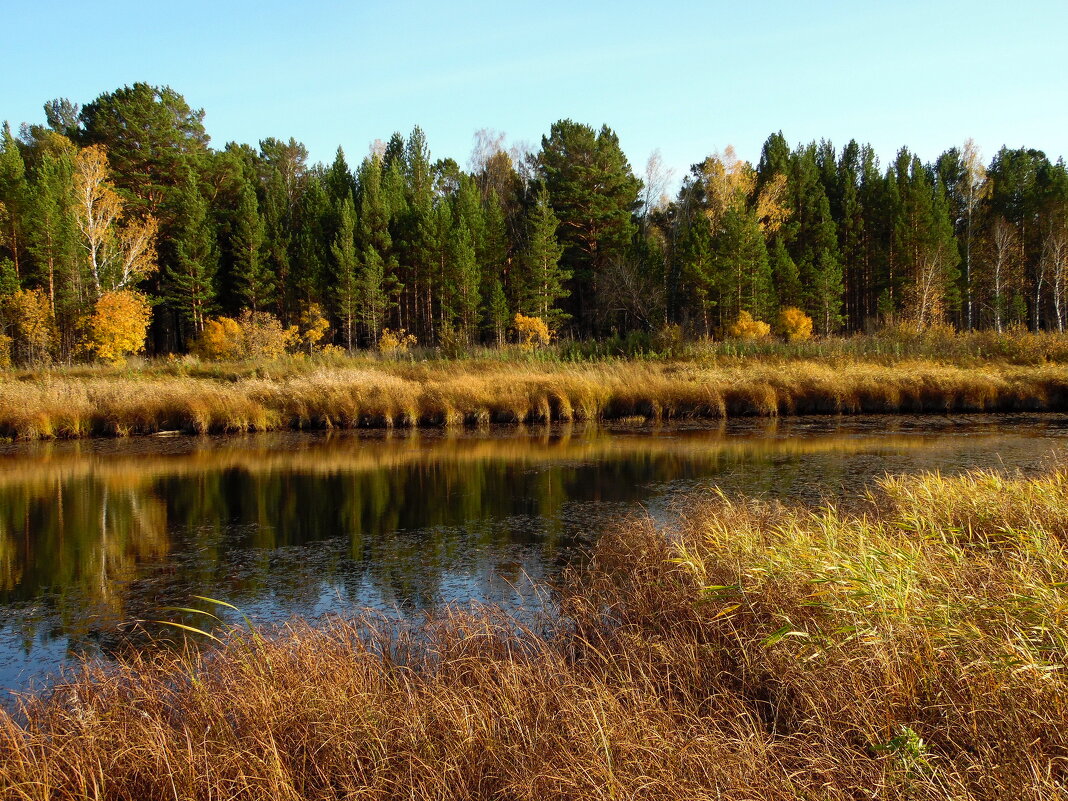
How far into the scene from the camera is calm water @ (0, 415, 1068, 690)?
707 cm

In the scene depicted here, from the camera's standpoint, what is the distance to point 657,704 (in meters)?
3.78

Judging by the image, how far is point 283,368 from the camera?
27.0 metres

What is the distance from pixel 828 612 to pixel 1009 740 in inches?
45.3

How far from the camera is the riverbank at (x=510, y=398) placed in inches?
790

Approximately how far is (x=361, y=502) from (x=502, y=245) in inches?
1473

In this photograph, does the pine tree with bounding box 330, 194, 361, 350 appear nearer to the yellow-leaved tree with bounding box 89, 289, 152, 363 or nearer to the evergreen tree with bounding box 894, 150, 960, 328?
the yellow-leaved tree with bounding box 89, 289, 152, 363

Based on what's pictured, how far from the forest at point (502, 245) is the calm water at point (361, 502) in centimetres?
2095

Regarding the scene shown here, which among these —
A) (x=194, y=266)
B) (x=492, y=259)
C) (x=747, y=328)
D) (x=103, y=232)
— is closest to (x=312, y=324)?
(x=194, y=266)

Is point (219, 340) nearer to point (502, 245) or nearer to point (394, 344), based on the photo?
point (394, 344)

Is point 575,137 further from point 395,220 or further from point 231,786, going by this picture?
point 231,786

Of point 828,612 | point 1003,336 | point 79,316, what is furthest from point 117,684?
point 79,316

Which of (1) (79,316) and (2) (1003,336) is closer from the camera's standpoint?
(2) (1003,336)

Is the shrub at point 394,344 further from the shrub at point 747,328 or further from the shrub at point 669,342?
the shrub at point 747,328

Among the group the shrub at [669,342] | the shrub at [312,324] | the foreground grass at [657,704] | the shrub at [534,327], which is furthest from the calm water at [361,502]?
the shrub at [312,324]
